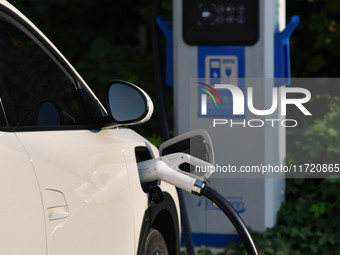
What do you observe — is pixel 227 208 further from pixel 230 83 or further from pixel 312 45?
pixel 312 45

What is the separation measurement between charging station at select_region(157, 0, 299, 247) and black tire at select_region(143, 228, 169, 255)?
71.0 inches

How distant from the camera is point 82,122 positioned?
10.7ft

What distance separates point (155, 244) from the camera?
3719mm

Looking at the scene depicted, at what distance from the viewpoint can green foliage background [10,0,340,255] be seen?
232 inches

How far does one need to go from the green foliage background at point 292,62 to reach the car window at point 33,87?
266cm

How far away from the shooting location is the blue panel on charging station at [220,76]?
556 cm

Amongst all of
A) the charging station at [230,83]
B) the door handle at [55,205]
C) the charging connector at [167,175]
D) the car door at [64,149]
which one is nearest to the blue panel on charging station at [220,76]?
the charging station at [230,83]

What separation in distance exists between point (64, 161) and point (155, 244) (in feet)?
3.66

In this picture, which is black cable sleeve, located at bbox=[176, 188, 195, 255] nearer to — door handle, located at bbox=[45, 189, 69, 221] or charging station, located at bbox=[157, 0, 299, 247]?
charging station, located at bbox=[157, 0, 299, 247]

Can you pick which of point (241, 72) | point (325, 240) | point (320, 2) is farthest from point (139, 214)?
point (320, 2)

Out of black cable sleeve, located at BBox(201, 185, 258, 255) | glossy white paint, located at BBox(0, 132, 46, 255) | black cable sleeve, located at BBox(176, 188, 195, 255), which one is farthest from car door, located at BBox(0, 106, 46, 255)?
black cable sleeve, located at BBox(176, 188, 195, 255)

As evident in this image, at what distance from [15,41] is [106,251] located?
864 mm

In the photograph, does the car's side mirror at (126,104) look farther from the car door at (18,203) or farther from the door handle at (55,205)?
the car door at (18,203)

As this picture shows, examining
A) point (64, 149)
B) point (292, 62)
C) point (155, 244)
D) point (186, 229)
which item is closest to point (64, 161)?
point (64, 149)
